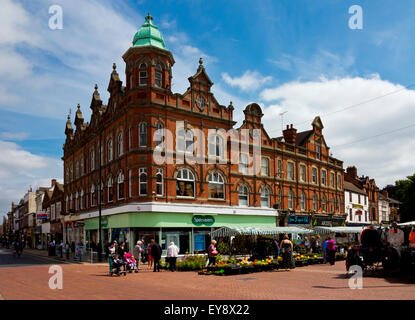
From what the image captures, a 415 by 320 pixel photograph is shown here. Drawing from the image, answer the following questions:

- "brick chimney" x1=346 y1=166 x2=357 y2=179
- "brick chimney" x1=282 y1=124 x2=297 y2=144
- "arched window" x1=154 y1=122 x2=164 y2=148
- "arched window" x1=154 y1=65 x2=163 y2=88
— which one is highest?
"arched window" x1=154 y1=65 x2=163 y2=88

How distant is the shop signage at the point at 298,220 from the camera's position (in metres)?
40.5

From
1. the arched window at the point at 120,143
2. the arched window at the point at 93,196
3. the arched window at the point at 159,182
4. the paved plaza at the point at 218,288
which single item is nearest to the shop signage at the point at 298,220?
the arched window at the point at 159,182

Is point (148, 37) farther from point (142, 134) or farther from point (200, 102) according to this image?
point (142, 134)

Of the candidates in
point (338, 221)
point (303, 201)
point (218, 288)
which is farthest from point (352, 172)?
point (218, 288)

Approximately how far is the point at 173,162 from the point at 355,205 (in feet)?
110

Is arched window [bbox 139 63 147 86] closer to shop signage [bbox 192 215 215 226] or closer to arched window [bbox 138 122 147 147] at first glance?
arched window [bbox 138 122 147 147]

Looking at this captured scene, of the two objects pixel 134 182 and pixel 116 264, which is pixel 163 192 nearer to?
pixel 134 182

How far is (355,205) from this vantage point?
54.6m

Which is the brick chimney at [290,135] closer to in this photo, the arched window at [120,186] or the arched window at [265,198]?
the arched window at [265,198]

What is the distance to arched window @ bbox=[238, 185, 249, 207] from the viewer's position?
35.6 metres

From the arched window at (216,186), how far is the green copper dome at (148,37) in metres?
10.9

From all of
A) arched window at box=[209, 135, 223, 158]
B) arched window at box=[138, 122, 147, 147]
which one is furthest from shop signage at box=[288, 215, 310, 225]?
arched window at box=[138, 122, 147, 147]

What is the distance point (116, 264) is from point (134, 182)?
1056 cm

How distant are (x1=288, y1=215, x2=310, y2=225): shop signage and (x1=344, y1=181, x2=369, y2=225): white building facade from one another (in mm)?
11737
